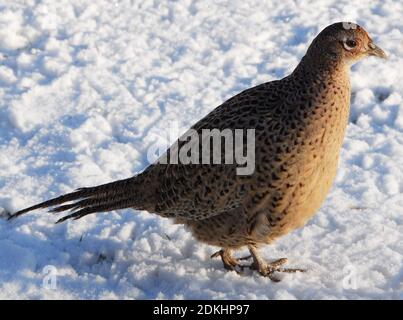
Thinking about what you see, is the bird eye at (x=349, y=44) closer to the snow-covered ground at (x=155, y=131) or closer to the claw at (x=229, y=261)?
the snow-covered ground at (x=155, y=131)

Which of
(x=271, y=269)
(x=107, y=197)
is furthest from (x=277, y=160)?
(x=107, y=197)

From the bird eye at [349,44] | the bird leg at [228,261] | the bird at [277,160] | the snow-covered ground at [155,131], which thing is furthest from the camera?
the bird leg at [228,261]

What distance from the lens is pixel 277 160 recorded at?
3.42 m

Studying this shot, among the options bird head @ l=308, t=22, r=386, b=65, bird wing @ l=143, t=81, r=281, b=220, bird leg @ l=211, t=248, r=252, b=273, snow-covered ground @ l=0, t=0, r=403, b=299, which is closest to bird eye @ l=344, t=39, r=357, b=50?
bird head @ l=308, t=22, r=386, b=65

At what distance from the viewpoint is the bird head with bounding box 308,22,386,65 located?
3.52 metres

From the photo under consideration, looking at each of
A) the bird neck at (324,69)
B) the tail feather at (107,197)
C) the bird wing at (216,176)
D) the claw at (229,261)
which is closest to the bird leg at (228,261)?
the claw at (229,261)

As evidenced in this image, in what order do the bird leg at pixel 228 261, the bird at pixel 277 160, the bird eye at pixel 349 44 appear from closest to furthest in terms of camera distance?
the bird at pixel 277 160
the bird eye at pixel 349 44
the bird leg at pixel 228 261

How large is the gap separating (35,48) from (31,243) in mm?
2444

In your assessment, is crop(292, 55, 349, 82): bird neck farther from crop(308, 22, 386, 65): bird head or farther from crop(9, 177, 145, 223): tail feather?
crop(9, 177, 145, 223): tail feather

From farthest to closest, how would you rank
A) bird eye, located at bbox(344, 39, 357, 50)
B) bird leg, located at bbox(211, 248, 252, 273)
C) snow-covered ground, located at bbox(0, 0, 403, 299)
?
bird leg, located at bbox(211, 248, 252, 273), snow-covered ground, located at bbox(0, 0, 403, 299), bird eye, located at bbox(344, 39, 357, 50)

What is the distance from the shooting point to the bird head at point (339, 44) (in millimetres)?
3520

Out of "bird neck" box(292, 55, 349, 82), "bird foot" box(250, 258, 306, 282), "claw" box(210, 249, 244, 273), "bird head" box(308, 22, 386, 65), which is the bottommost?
"bird foot" box(250, 258, 306, 282)
